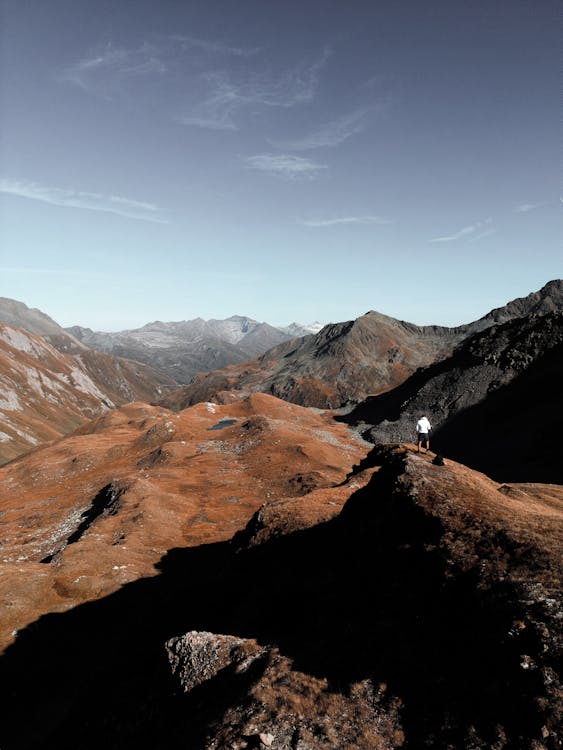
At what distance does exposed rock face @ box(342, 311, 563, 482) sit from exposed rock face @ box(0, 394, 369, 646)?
24.0 m

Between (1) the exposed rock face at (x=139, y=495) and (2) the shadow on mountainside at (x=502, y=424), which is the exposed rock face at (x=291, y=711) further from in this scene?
(2) the shadow on mountainside at (x=502, y=424)

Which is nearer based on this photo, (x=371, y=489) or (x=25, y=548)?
(x=371, y=489)

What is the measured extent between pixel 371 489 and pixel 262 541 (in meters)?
13.3

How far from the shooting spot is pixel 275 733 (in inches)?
554

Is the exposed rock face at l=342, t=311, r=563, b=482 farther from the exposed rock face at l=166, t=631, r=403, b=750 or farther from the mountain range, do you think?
the exposed rock face at l=166, t=631, r=403, b=750

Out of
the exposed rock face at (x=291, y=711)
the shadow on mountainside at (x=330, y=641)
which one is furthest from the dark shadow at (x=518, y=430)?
the exposed rock face at (x=291, y=711)

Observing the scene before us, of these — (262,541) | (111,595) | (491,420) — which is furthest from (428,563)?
(491,420)

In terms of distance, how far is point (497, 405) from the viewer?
116m

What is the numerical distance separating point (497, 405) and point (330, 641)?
11468 centimetres

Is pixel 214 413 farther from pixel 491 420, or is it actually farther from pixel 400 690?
pixel 400 690

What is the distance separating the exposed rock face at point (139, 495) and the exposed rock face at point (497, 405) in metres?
24.0

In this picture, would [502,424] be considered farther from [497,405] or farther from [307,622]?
[307,622]

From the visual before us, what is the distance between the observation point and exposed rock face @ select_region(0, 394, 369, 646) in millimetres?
43000

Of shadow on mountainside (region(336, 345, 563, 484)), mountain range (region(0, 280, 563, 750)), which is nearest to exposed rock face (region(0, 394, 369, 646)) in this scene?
mountain range (region(0, 280, 563, 750))
